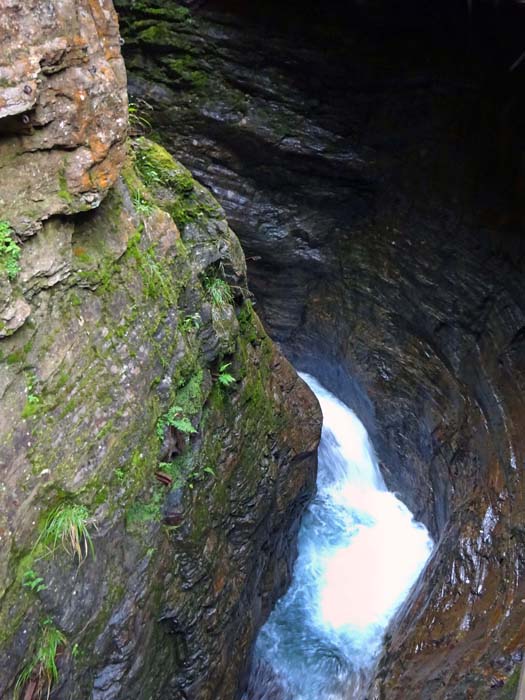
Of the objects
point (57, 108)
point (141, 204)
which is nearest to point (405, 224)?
point (141, 204)

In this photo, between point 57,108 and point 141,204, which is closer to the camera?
point 57,108

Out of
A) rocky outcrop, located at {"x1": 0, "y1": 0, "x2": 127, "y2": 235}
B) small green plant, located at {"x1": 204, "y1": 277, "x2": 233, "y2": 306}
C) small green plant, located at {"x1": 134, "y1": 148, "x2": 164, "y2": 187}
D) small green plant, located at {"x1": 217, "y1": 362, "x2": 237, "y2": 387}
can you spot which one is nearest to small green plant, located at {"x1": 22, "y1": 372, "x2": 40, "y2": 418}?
rocky outcrop, located at {"x1": 0, "y1": 0, "x2": 127, "y2": 235}

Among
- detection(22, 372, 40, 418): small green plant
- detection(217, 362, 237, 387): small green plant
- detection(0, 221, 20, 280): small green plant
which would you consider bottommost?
detection(217, 362, 237, 387): small green plant

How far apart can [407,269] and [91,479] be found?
569cm

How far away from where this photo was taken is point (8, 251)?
103 inches

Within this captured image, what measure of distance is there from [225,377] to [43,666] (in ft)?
8.03

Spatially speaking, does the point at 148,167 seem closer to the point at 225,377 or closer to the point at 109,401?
the point at 225,377

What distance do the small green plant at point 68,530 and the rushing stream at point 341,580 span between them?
368 centimetres

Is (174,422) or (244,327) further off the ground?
(174,422)

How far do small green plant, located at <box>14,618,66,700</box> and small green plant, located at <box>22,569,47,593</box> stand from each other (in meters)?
0.25

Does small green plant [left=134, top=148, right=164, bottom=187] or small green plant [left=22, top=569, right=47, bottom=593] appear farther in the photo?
small green plant [left=134, top=148, right=164, bottom=187]

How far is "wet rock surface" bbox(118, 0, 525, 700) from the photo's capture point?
521 centimetres

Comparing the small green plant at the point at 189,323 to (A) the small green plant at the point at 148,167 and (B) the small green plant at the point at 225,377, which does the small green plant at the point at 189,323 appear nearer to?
(B) the small green plant at the point at 225,377

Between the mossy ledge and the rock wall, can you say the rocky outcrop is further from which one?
the mossy ledge
